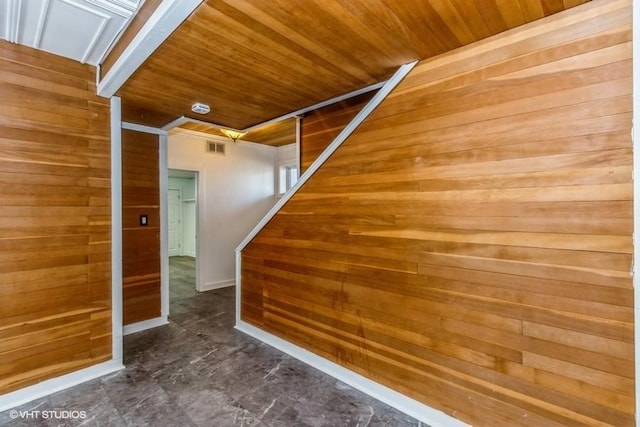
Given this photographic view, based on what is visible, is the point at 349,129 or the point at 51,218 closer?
the point at 51,218

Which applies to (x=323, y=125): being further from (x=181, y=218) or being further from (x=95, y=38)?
(x=181, y=218)

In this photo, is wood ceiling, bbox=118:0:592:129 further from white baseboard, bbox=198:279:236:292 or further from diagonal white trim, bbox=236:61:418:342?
white baseboard, bbox=198:279:236:292

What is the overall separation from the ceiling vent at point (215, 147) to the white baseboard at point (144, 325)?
8.77ft

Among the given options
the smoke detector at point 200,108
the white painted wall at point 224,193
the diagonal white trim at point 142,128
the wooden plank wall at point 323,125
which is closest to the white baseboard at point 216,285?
the white painted wall at point 224,193

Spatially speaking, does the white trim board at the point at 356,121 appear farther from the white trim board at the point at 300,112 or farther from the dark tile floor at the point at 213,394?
the dark tile floor at the point at 213,394

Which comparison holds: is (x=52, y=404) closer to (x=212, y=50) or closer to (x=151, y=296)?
(x=151, y=296)

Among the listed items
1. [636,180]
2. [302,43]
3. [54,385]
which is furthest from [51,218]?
[636,180]

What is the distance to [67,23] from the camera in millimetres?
1974

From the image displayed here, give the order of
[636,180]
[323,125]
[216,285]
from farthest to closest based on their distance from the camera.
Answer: [216,285] < [323,125] < [636,180]

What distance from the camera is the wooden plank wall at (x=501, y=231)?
1.45 metres

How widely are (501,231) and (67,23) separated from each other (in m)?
2.91

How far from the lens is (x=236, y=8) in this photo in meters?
1.63

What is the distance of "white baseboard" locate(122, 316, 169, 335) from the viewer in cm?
353

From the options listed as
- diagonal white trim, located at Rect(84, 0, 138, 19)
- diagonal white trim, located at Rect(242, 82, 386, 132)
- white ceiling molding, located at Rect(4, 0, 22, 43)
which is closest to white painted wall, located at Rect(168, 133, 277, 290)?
diagonal white trim, located at Rect(242, 82, 386, 132)
